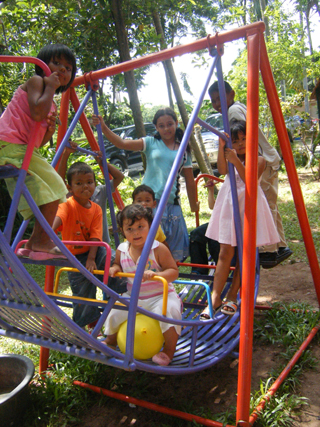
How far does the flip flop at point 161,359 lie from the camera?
2.11 metres

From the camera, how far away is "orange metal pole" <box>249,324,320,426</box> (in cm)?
204

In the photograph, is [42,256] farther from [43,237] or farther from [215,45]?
[215,45]

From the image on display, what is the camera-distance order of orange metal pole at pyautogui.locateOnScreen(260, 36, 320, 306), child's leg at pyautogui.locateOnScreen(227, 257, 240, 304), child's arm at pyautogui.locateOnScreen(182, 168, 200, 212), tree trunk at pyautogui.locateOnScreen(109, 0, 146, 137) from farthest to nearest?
tree trunk at pyautogui.locateOnScreen(109, 0, 146, 137)
child's arm at pyautogui.locateOnScreen(182, 168, 200, 212)
child's leg at pyautogui.locateOnScreen(227, 257, 240, 304)
orange metal pole at pyautogui.locateOnScreen(260, 36, 320, 306)

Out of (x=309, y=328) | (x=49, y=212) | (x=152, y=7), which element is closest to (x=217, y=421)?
(x=309, y=328)

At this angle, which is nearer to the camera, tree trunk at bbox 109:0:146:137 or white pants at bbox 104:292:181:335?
white pants at bbox 104:292:181:335

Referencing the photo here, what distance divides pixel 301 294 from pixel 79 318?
79.2 inches

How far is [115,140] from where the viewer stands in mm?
2963

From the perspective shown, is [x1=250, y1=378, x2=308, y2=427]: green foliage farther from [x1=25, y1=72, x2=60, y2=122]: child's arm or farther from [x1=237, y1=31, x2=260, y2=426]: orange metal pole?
[x1=25, y1=72, x2=60, y2=122]: child's arm

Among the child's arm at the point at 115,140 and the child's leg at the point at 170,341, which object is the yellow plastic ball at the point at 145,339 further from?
the child's arm at the point at 115,140

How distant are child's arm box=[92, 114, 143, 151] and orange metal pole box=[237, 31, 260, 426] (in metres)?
1.12

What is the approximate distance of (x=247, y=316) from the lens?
1972 mm

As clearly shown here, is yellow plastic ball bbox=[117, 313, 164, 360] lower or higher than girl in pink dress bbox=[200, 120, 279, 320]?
lower

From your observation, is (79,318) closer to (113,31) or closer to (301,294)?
(301,294)

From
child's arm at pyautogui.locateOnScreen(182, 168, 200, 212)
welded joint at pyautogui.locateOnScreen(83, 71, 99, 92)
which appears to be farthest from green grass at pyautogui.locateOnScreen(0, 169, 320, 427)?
welded joint at pyautogui.locateOnScreen(83, 71, 99, 92)
